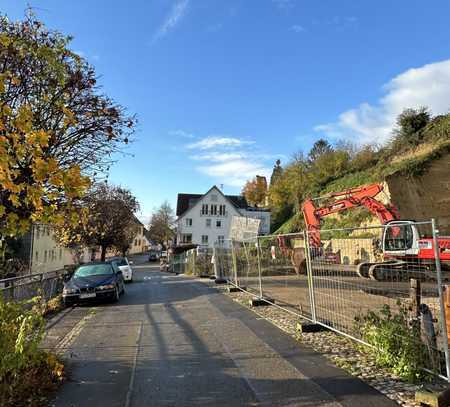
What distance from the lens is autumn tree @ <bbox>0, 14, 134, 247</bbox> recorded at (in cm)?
349

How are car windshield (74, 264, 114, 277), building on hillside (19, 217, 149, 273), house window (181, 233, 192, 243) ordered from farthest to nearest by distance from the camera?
house window (181, 233, 192, 243), building on hillside (19, 217, 149, 273), car windshield (74, 264, 114, 277)

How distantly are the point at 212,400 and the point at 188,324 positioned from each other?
4.29 meters

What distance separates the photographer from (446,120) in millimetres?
31094

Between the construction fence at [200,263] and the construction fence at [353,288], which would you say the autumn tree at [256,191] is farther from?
the construction fence at [353,288]

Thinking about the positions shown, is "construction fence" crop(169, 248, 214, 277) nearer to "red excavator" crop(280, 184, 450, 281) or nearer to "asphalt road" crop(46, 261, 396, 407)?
"red excavator" crop(280, 184, 450, 281)

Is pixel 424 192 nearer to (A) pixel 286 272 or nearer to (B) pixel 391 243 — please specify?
(B) pixel 391 243

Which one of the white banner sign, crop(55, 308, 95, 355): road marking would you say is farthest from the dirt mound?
crop(55, 308, 95, 355): road marking

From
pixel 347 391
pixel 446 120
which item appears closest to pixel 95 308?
pixel 347 391

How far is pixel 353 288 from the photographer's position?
239 inches

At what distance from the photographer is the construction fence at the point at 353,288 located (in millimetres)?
4648

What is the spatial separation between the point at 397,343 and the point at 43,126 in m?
6.88

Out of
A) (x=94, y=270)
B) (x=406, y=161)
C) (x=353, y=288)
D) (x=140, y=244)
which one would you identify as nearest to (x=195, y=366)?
(x=353, y=288)

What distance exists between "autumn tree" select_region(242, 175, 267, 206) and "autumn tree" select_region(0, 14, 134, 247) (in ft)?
250

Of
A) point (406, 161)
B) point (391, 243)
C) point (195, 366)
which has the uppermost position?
point (406, 161)
